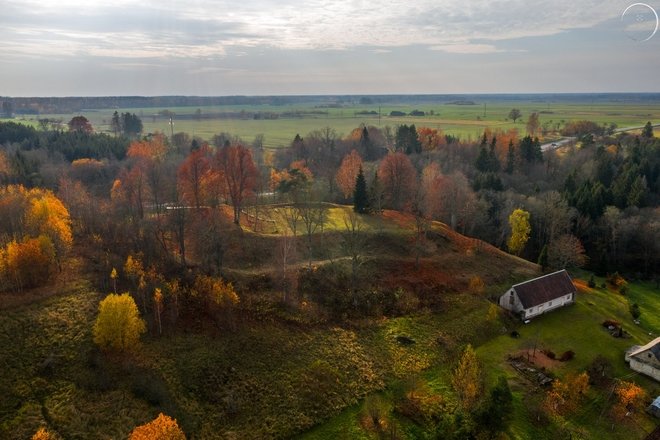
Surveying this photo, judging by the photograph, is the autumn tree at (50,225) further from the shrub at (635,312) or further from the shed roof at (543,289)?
the shrub at (635,312)

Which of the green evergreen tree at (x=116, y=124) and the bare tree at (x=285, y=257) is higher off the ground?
the green evergreen tree at (x=116, y=124)

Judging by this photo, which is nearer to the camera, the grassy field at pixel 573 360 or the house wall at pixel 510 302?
the grassy field at pixel 573 360

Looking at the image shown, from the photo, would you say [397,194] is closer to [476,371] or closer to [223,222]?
[223,222]

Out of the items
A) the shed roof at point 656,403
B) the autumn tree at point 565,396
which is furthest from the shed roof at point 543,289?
the shed roof at point 656,403

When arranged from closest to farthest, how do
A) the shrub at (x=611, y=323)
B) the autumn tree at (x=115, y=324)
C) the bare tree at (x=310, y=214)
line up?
the autumn tree at (x=115, y=324) < the shrub at (x=611, y=323) < the bare tree at (x=310, y=214)

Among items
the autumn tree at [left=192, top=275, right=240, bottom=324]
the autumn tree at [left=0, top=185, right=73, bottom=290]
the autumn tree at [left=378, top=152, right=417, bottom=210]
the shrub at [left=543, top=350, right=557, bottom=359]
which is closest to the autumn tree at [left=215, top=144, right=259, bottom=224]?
the autumn tree at [left=192, top=275, right=240, bottom=324]

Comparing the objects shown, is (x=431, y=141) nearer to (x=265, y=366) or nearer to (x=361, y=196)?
(x=361, y=196)

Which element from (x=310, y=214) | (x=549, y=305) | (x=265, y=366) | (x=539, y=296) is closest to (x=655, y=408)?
(x=539, y=296)
